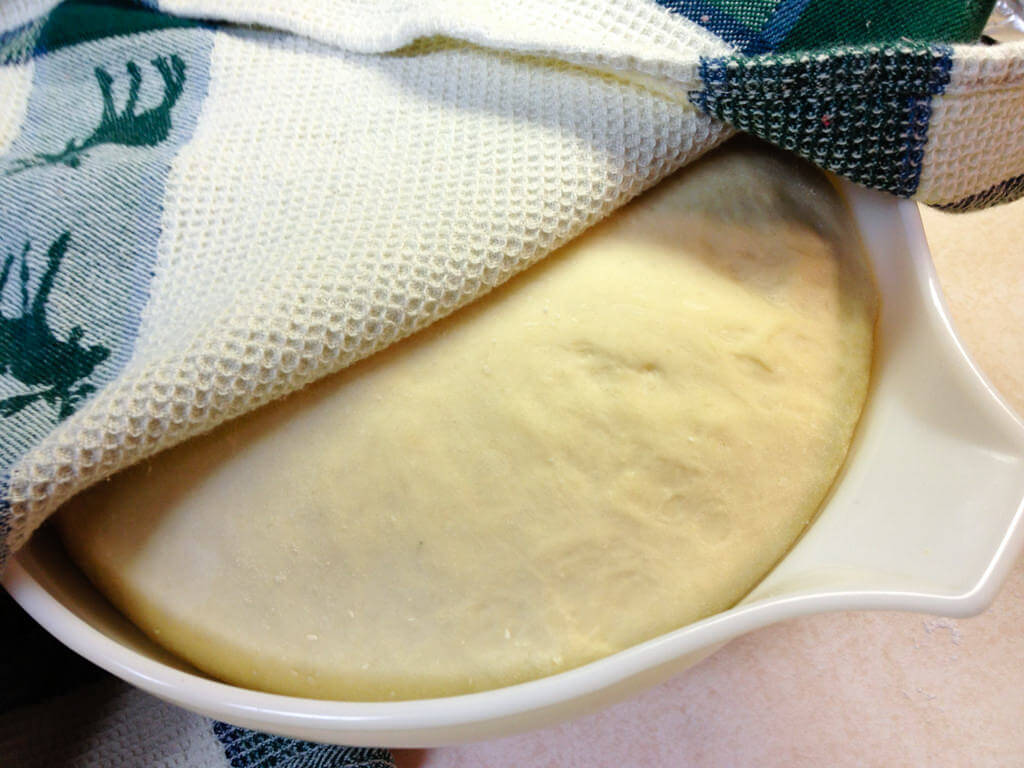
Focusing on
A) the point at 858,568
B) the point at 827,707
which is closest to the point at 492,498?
the point at 858,568

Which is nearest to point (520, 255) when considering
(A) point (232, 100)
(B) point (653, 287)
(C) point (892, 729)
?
(B) point (653, 287)

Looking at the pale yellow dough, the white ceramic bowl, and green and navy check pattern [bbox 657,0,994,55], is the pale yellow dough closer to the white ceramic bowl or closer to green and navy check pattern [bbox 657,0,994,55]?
the white ceramic bowl

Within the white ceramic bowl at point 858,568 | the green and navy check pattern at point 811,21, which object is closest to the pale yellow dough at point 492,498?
the white ceramic bowl at point 858,568

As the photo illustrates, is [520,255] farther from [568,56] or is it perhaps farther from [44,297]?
[44,297]

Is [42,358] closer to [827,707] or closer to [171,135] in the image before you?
[171,135]

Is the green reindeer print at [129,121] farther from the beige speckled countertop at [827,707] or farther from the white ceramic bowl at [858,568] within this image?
the beige speckled countertop at [827,707]
